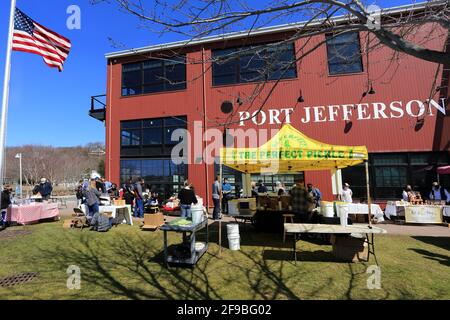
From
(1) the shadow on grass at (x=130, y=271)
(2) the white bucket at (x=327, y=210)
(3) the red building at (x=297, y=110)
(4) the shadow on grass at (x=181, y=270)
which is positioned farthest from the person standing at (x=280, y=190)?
(1) the shadow on grass at (x=130, y=271)

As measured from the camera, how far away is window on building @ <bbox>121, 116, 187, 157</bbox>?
1675cm

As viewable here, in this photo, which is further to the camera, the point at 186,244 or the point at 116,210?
the point at 116,210

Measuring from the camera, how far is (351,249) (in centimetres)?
609

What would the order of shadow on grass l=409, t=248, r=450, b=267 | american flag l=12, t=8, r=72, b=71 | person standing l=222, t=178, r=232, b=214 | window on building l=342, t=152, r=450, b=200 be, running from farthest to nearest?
person standing l=222, t=178, r=232, b=214, window on building l=342, t=152, r=450, b=200, american flag l=12, t=8, r=72, b=71, shadow on grass l=409, t=248, r=450, b=267

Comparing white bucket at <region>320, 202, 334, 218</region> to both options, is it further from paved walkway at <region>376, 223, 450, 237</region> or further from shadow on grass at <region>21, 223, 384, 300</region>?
shadow on grass at <region>21, 223, 384, 300</region>

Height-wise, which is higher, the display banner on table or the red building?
the red building

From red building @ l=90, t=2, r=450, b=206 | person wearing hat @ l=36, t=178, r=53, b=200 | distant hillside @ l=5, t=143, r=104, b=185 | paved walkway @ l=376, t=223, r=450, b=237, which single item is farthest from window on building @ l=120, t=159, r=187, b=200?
distant hillside @ l=5, t=143, r=104, b=185

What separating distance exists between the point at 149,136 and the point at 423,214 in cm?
1476

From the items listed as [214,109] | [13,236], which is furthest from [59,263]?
[214,109]

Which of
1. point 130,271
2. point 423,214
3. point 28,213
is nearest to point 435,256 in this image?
point 423,214

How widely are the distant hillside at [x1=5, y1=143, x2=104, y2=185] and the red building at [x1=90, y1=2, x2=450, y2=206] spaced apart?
150 ft

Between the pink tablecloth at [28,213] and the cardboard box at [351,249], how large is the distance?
449 inches

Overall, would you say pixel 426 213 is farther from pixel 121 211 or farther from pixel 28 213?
pixel 28 213
